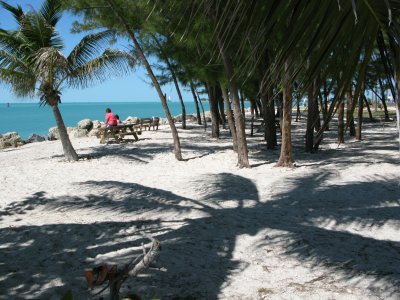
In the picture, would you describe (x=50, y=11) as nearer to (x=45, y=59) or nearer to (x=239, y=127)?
(x=45, y=59)

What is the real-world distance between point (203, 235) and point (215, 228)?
329mm

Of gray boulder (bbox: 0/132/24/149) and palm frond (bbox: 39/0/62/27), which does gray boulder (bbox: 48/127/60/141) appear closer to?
gray boulder (bbox: 0/132/24/149)

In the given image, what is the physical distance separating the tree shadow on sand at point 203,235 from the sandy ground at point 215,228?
0.02 m

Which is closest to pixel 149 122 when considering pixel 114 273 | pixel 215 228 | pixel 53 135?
pixel 53 135

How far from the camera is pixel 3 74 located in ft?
33.9

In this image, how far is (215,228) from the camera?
5.43m

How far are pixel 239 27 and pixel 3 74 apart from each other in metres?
10.6

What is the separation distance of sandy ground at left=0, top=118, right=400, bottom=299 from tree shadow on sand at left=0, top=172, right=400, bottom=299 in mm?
17

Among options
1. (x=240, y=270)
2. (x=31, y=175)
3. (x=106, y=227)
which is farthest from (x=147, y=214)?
(x=31, y=175)

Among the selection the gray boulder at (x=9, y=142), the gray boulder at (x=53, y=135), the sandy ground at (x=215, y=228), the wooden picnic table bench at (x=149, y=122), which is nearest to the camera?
the sandy ground at (x=215, y=228)

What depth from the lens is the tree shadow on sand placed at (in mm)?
3803

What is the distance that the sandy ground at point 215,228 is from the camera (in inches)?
147

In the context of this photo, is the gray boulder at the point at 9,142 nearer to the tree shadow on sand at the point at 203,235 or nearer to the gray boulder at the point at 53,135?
the gray boulder at the point at 53,135

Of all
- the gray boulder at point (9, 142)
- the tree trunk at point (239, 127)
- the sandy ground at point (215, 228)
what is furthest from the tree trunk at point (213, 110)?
the gray boulder at point (9, 142)
